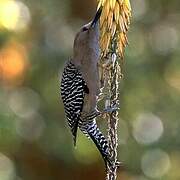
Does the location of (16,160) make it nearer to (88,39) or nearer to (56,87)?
(56,87)

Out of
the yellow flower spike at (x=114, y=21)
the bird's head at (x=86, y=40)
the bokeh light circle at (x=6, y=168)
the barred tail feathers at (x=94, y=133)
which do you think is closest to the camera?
the yellow flower spike at (x=114, y=21)

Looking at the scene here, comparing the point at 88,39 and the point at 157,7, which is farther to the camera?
the point at 157,7

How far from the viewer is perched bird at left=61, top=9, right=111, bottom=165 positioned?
225 centimetres

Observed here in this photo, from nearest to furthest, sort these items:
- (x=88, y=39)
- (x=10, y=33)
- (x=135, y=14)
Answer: (x=88, y=39), (x=10, y=33), (x=135, y=14)

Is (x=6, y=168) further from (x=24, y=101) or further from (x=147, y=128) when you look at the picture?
(x=147, y=128)

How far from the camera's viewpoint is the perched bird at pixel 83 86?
225 cm

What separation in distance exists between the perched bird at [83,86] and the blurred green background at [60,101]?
66.3 inches

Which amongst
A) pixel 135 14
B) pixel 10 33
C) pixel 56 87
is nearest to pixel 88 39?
pixel 10 33

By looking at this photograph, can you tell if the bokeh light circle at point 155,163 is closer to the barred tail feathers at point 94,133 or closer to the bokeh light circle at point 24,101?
the bokeh light circle at point 24,101

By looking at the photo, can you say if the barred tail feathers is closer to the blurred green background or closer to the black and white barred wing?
the black and white barred wing

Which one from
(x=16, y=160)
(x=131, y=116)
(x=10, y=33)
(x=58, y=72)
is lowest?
(x=16, y=160)

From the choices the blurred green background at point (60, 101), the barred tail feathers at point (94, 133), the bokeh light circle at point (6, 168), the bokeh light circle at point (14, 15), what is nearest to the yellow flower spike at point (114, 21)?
the barred tail feathers at point (94, 133)

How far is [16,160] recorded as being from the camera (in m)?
4.44

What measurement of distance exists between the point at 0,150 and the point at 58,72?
0.61m
